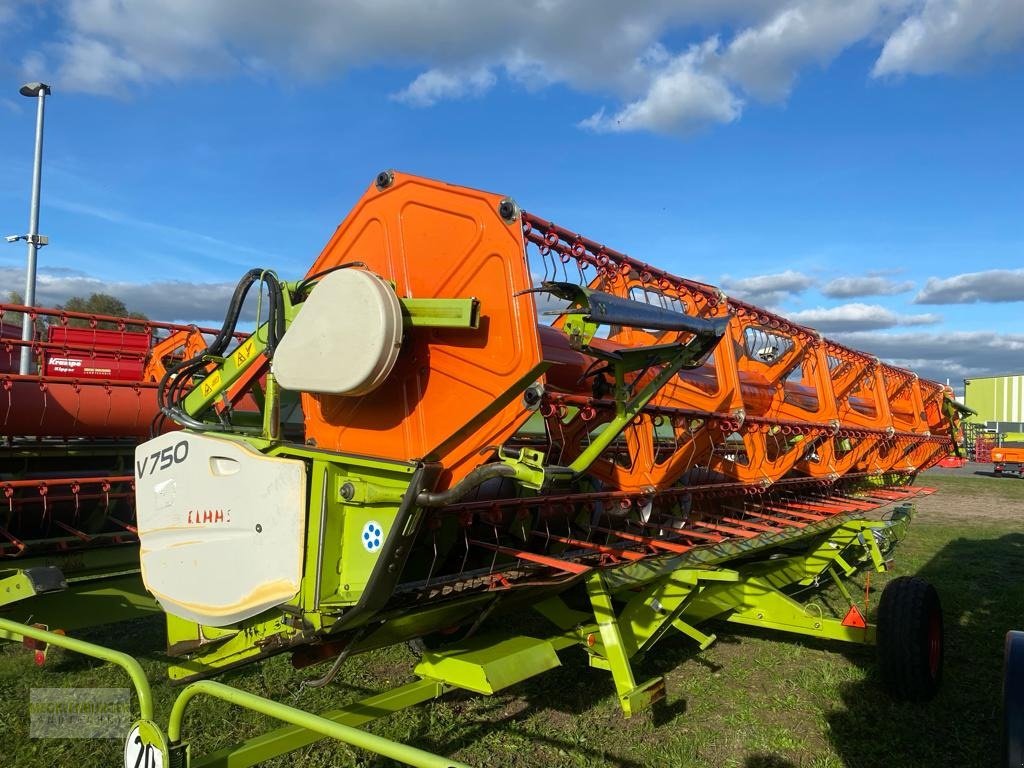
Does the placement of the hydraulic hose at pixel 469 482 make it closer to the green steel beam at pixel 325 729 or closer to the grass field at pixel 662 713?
the green steel beam at pixel 325 729

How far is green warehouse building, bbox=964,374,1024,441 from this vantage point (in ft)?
137

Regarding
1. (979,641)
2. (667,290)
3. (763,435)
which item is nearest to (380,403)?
(667,290)

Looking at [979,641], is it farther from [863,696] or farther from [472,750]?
[472,750]

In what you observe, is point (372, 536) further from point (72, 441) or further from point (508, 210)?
point (72, 441)

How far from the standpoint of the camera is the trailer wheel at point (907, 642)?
16.9 feet

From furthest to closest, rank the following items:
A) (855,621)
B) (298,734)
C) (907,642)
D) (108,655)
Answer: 1. (855,621)
2. (907,642)
3. (298,734)
4. (108,655)

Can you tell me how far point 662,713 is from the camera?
15.9 feet

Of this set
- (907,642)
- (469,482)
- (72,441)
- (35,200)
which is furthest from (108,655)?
(35,200)

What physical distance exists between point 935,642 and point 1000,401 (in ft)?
147

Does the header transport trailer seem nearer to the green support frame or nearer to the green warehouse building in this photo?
the green support frame

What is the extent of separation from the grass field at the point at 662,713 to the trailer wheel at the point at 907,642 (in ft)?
0.52

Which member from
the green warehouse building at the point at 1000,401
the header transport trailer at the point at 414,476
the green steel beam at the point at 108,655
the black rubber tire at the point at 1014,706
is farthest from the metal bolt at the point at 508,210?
the green warehouse building at the point at 1000,401

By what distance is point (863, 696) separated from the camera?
17.6 feet

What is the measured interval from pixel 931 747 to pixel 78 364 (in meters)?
7.44
